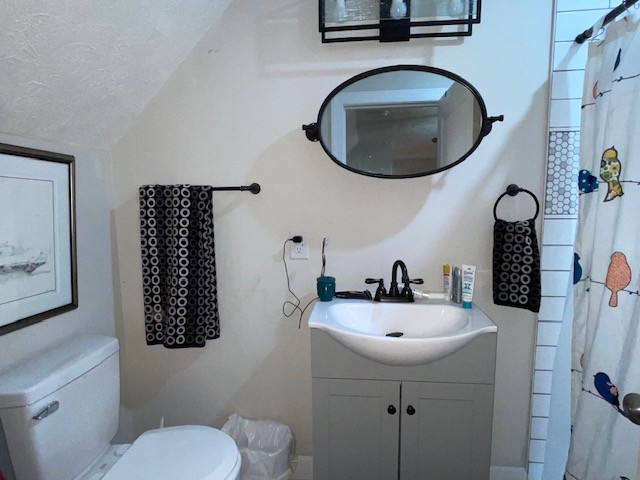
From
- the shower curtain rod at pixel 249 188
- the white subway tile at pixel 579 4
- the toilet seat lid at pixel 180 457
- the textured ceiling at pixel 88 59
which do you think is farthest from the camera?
the shower curtain rod at pixel 249 188

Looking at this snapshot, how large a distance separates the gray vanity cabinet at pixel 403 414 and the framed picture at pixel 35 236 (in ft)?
3.32

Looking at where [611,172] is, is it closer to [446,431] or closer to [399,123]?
[399,123]

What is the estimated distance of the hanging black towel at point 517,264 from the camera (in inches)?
57.2

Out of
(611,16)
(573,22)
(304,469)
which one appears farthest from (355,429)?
(573,22)

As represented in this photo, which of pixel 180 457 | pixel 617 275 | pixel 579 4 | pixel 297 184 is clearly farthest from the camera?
pixel 297 184

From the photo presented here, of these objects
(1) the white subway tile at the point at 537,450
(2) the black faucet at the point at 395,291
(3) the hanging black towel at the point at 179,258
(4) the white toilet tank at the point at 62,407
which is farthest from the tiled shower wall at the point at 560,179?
(4) the white toilet tank at the point at 62,407

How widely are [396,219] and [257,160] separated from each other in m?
0.70

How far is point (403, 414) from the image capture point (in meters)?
1.28

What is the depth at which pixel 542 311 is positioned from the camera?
5.19ft

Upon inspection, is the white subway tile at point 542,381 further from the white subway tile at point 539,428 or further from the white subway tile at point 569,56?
the white subway tile at point 569,56

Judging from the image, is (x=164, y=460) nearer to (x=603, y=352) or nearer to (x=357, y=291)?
(x=357, y=291)

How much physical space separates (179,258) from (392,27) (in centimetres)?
136

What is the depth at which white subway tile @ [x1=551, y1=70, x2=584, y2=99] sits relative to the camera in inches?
58.0

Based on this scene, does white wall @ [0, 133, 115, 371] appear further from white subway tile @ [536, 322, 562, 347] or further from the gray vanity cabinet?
white subway tile @ [536, 322, 562, 347]
